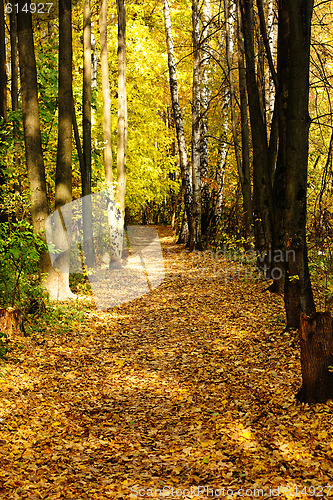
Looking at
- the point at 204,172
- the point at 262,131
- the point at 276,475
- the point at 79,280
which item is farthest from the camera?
the point at 204,172

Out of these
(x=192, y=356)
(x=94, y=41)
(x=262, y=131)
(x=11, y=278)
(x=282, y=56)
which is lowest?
(x=192, y=356)

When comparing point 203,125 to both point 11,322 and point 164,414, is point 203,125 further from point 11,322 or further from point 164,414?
point 164,414

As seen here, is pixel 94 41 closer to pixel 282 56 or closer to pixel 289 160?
pixel 282 56

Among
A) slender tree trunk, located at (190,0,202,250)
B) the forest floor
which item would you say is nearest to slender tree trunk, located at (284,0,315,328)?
the forest floor

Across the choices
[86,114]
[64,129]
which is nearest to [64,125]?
[64,129]

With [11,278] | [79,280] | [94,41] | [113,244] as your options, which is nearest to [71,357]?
[11,278]

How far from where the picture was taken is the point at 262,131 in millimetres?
9812

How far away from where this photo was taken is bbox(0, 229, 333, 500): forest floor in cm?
390

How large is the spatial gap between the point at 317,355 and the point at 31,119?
Result: 6874 millimetres

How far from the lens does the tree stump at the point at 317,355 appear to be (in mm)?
4727

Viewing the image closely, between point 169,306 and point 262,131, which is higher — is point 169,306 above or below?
below

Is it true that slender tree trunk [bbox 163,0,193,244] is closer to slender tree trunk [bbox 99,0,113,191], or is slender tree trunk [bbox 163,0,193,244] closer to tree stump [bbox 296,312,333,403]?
slender tree trunk [bbox 99,0,113,191]

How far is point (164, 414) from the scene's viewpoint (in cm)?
533

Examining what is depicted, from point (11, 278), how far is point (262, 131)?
6.10 m
